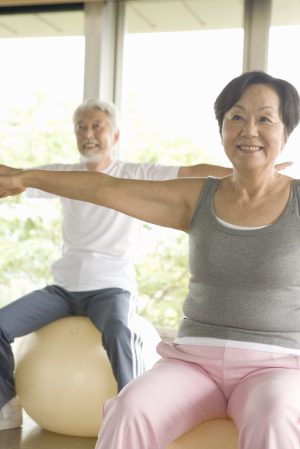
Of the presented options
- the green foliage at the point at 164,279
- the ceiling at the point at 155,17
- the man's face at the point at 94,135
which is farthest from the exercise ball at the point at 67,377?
the ceiling at the point at 155,17

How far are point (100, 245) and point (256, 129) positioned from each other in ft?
4.54

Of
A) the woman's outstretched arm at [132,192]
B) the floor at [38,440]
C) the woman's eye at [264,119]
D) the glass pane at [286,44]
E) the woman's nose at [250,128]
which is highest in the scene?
the glass pane at [286,44]

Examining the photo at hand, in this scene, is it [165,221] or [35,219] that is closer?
→ [165,221]

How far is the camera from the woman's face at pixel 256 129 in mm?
1777

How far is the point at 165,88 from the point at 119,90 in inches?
13.3

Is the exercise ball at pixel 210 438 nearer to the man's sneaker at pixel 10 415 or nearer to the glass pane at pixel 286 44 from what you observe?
the man's sneaker at pixel 10 415

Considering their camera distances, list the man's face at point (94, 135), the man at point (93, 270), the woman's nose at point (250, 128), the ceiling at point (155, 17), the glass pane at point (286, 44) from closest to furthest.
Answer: the woman's nose at point (250, 128) → the man at point (93, 270) → the man's face at point (94, 135) → the glass pane at point (286, 44) → the ceiling at point (155, 17)

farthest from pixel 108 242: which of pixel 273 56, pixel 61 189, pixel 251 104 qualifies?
pixel 273 56

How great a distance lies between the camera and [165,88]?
4156 millimetres

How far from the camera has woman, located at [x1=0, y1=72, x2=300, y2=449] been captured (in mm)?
1532

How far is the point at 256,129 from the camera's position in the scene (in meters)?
1.78

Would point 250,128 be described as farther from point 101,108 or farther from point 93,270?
point 101,108

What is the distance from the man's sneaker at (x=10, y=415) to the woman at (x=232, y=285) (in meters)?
1.27

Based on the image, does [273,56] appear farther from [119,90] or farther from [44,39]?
[44,39]
